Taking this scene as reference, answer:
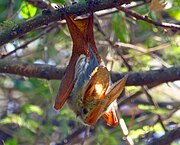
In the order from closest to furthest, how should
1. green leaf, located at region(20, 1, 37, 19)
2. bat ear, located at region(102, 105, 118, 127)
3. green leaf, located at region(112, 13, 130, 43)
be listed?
bat ear, located at region(102, 105, 118, 127) → green leaf, located at region(20, 1, 37, 19) → green leaf, located at region(112, 13, 130, 43)

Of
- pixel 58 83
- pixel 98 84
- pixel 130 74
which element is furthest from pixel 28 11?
pixel 98 84

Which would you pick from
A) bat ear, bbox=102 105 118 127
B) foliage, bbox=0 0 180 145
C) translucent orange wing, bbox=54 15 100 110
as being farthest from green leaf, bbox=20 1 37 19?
bat ear, bbox=102 105 118 127

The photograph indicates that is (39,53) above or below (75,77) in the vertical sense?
below

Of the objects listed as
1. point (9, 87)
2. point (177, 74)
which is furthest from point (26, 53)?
point (177, 74)

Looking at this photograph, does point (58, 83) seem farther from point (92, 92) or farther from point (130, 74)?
point (92, 92)

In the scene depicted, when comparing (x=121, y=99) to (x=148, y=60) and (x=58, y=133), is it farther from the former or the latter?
(x=58, y=133)

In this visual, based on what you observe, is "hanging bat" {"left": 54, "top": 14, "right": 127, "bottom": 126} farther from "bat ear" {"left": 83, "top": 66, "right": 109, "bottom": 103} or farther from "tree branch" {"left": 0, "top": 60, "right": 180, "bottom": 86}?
"tree branch" {"left": 0, "top": 60, "right": 180, "bottom": 86}
